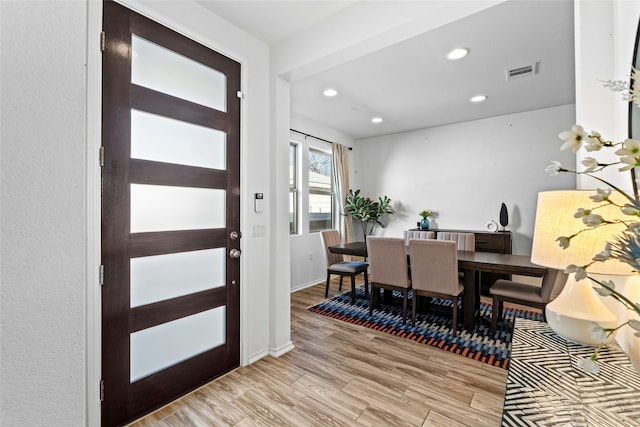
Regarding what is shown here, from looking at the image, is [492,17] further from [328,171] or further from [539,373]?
[328,171]

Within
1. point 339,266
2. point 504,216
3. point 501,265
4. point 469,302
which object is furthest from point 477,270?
point 504,216

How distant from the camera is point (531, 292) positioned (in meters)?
2.79

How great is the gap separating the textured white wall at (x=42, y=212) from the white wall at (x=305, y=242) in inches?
149

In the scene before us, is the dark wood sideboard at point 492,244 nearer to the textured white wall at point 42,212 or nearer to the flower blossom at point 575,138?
the flower blossom at point 575,138

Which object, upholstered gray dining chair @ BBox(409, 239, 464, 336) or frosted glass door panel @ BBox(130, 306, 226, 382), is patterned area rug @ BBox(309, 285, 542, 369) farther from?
frosted glass door panel @ BBox(130, 306, 226, 382)

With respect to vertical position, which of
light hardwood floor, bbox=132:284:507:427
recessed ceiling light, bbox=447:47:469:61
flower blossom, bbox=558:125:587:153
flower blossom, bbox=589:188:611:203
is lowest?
light hardwood floor, bbox=132:284:507:427

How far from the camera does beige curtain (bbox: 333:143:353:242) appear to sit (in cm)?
538

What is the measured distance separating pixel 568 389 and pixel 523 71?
3315mm

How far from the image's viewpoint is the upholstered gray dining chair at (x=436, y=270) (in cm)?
285

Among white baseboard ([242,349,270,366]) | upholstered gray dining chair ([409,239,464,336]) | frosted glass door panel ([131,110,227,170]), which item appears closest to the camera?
frosted glass door panel ([131,110,227,170])

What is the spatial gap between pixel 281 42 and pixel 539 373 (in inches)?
107

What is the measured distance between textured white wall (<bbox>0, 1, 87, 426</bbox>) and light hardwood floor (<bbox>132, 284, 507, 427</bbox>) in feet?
4.23

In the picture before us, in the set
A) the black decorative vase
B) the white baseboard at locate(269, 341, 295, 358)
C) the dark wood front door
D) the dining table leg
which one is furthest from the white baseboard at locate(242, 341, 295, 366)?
the black decorative vase

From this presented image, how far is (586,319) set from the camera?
3.27 feet
